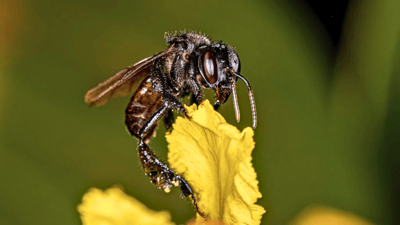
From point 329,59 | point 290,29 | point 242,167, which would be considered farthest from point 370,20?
point 242,167

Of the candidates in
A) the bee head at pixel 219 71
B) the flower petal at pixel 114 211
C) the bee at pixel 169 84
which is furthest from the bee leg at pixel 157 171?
the bee head at pixel 219 71

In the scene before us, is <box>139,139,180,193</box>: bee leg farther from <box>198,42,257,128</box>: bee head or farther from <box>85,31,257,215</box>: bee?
<box>198,42,257,128</box>: bee head

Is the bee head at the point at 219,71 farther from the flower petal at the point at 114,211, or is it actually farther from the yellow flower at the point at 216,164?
the flower petal at the point at 114,211

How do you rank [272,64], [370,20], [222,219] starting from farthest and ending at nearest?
[272,64], [370,20], [222,219]

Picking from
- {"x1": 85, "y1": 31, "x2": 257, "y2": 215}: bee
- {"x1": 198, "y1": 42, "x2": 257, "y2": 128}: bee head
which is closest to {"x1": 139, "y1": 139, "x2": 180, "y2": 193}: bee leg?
{"x1": 85, "y1": 31, "x2": 257, "y2": 215}: bee

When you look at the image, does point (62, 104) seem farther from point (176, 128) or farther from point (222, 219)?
point (222, 219)

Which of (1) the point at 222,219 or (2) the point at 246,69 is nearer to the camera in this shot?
(1) the point at 222,219
